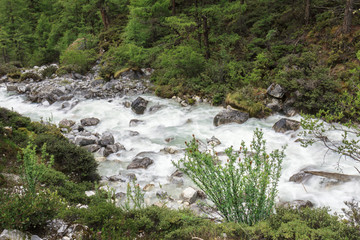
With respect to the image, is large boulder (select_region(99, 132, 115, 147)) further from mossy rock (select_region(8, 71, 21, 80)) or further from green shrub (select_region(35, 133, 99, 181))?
mossy rock (select_region(8, 71, 21, 80))

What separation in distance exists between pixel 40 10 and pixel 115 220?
44.6 m

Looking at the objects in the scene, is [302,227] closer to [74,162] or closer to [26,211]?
[26,211]

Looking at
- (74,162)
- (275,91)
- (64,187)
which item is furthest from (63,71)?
(64,187)

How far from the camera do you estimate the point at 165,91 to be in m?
15.6

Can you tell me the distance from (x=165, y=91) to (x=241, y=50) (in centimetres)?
607

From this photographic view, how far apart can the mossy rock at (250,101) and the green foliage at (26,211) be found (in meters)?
9.92

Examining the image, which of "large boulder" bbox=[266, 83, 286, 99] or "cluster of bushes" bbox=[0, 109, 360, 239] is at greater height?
"cluster of bushes" bbox=[0, 109, 360, 239]

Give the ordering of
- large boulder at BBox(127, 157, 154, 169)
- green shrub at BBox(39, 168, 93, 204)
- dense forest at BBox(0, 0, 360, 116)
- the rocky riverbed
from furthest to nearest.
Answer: dense forest at BBox(0, 0, 360, 116) < large boulder at BBox(127, 157, 154, 169) < the rocky riverbed < green shrub at BBox(39, 168, 93, 204)

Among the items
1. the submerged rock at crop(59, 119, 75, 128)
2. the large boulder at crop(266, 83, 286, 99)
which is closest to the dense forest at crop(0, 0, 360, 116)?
the large boulder at crop(266, 83, 286, 99)

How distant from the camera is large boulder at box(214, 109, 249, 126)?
1147cm

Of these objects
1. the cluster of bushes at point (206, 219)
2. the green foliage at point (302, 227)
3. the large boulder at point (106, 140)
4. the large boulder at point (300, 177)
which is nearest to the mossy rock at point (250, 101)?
the large boulder at point (300, 177)

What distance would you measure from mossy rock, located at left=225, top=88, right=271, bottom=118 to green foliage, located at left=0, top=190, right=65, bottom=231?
391 inches

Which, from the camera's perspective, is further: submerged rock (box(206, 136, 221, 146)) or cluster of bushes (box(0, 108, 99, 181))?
submerged rock (box(206, 136, 221, 146))

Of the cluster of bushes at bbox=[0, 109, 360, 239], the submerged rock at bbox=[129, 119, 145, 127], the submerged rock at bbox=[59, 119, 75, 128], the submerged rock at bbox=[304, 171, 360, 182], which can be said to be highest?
the cluster of bushes at bbox=[0, 109, 360, 239]
